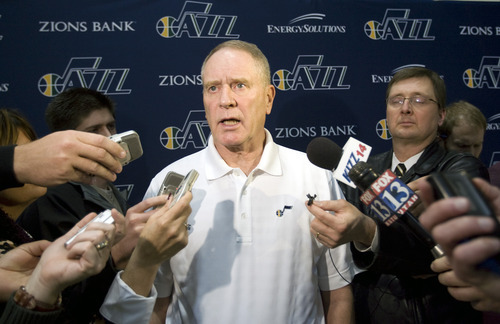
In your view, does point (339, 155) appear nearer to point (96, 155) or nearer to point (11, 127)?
point (96, 155)

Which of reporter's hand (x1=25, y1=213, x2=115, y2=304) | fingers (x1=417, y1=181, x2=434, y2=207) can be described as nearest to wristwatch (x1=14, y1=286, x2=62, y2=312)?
reporter's hand (x1=25, y1=213, x2=115, y2=304)

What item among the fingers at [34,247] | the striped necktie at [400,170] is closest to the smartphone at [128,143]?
the fingers at [34,247]

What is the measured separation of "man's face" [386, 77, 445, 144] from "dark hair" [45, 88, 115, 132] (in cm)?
162

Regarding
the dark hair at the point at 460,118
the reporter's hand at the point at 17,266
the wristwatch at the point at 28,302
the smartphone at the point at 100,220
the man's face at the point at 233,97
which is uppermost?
the dark hair at the point at 460,118

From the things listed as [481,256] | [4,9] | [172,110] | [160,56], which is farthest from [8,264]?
[4,9]

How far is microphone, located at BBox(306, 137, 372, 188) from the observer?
1367mm

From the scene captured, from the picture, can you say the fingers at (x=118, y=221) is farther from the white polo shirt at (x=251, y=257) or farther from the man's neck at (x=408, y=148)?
the man's neck at (x=408, y=148)

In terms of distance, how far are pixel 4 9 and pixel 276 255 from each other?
2351 mm

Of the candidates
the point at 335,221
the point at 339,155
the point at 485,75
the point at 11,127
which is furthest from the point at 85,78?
the point at 485,75

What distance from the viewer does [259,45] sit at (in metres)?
2.67

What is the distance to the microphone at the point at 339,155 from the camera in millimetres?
1367

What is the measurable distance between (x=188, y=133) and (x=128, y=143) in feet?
5.22

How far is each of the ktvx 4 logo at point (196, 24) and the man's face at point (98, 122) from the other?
2.69 ft

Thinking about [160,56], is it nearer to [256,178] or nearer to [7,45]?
[7,45]
